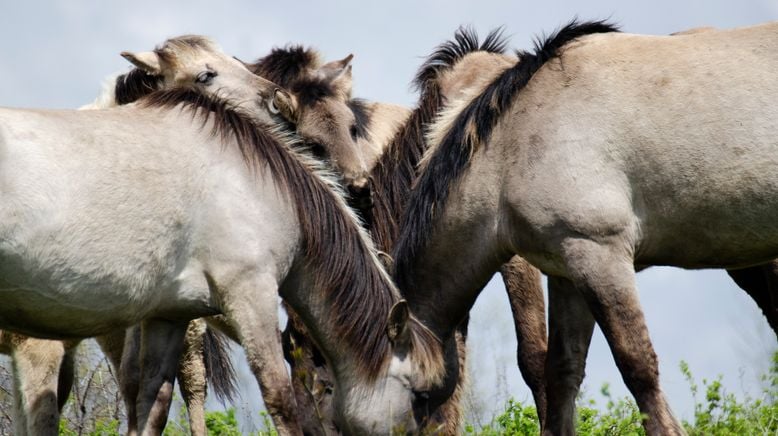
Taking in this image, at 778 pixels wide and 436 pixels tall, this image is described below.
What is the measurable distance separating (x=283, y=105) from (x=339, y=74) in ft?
3.73

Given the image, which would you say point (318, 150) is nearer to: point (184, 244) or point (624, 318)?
point (184, 244)

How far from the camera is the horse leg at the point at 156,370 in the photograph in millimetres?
6312

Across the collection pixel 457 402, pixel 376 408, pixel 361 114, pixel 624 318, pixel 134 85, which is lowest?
pixel 376 408

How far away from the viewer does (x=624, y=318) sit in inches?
223

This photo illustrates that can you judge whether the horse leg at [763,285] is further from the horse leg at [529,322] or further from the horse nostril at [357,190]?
the horse nostril at [357,190]

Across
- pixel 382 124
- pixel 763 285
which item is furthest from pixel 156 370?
pixel 763 285

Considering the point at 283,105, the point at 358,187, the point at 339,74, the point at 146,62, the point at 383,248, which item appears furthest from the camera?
the point at 339,74

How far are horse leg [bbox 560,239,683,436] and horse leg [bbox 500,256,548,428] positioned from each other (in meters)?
1.63

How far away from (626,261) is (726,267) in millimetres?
727

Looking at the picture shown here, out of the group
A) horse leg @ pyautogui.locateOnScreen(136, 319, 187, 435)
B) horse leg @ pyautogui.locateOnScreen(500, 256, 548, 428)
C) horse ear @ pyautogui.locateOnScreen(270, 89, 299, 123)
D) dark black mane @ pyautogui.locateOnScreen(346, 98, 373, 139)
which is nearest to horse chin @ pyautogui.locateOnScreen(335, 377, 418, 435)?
horse leg @ pyautogui.locateOnScreen(136, 319, 187, 435)

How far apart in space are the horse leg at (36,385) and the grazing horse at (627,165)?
7.70 ft

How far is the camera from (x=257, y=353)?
5766 millimetres

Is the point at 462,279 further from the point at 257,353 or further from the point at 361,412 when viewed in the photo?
the point at 257,353

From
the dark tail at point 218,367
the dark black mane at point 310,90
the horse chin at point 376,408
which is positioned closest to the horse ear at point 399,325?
the horse chin at point 376,408
